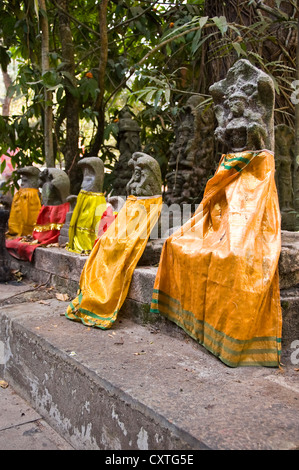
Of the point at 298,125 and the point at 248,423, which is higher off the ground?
the point at 298,125

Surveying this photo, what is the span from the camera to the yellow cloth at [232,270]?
2084mm

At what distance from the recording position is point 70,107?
618cm

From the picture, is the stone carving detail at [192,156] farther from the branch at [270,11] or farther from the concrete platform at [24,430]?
the concrete platform at [24,430]

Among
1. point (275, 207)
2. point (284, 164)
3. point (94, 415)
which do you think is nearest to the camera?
point (94, 415)

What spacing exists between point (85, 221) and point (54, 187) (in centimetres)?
83

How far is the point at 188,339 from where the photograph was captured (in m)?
2.46

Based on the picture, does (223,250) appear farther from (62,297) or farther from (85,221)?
(85,221)

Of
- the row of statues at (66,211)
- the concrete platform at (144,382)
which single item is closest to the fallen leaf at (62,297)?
the concrete platform at (144,382)

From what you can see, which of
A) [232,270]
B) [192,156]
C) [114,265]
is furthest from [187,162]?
[232,270]

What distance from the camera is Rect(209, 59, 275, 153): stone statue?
2.44 meters

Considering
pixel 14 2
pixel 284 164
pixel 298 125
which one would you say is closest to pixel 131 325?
pixel 298 125

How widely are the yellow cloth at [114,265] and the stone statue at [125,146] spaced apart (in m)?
3.12

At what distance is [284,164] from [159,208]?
65.7 inches
